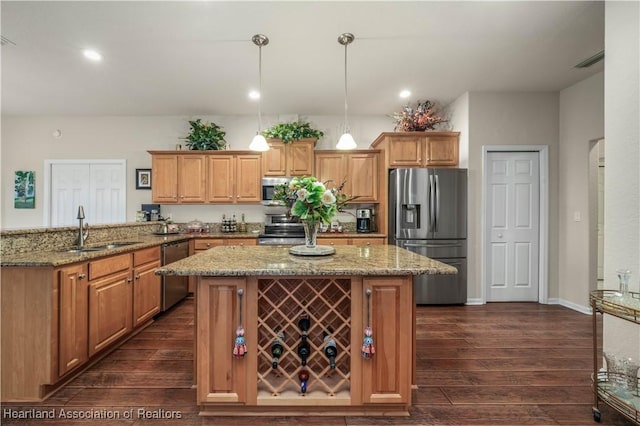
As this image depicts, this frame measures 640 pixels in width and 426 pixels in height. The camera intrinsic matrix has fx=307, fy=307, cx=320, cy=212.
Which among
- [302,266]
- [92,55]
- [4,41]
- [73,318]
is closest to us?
[302,266]

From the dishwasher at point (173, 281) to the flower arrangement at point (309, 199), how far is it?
217 centimetres

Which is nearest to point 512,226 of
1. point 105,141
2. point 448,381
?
point 448,381

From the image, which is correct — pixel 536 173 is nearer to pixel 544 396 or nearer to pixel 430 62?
pixel 430 62

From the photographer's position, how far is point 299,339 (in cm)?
203

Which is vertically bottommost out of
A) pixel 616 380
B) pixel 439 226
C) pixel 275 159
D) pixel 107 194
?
pixel 616 380

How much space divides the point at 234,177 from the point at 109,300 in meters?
2.53

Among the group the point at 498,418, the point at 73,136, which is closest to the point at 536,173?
the point at 498,418

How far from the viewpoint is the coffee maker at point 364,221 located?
472cm

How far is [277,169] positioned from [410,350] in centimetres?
337

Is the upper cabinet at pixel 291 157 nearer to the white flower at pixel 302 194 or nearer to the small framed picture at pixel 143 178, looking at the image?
the small framed picture at pixel 143 178

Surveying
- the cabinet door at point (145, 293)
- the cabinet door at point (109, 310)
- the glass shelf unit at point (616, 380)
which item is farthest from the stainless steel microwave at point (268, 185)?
the glass shelf unit at point (616, 380)

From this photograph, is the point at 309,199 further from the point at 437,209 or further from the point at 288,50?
the point at 437,209

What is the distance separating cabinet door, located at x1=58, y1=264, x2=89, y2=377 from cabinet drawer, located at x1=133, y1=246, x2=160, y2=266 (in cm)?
71

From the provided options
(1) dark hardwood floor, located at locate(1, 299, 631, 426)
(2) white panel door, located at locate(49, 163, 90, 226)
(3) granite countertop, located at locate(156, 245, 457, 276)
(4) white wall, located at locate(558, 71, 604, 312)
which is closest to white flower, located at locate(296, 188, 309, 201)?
(3) granite countertop, located at locate(156, 245, 457, 276)
